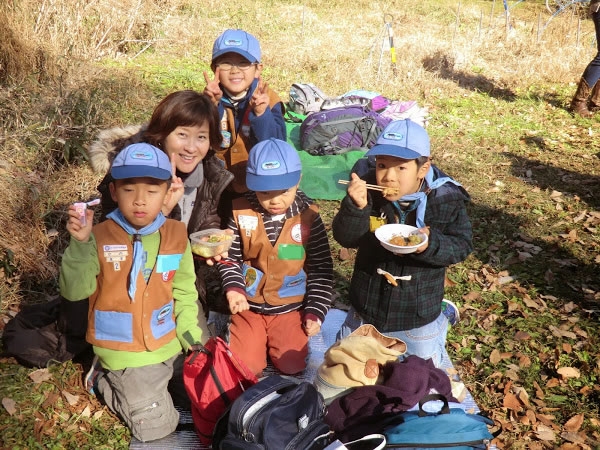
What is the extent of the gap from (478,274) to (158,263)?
3505 millimetres

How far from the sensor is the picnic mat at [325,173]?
7239 mm

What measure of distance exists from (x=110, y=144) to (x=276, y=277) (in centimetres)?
160

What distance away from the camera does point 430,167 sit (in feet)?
12.0

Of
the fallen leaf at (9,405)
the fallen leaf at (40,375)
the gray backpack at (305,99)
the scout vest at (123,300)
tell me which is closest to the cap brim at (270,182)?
the scout vest at (123,300)

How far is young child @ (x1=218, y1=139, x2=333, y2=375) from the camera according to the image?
13.0 ft

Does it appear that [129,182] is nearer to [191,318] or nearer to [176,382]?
[191,318]

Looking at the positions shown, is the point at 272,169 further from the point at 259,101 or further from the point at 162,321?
the point at 259,101

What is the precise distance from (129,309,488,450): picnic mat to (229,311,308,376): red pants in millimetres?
124

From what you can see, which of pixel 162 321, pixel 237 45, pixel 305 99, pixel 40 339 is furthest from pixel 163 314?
pixel 305 99

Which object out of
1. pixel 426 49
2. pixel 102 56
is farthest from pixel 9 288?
pixel 426 49

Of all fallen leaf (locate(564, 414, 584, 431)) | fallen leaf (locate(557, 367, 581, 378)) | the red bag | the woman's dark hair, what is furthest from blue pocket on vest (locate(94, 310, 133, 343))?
fallen leaf (locate(557, 367, 581, 378))

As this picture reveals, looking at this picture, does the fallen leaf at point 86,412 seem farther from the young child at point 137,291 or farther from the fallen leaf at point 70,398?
the young child at point 137,291

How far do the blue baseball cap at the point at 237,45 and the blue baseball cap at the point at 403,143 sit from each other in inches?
70.9

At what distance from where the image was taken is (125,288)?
3318 mm
